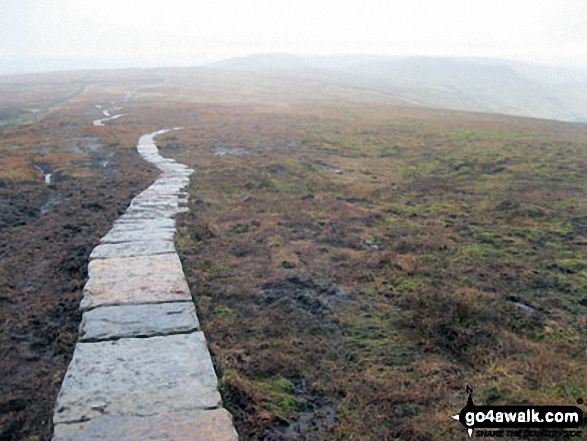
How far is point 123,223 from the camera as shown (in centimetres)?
978

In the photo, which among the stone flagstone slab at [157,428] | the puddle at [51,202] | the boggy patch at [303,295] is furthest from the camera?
the puddle at [51,202]

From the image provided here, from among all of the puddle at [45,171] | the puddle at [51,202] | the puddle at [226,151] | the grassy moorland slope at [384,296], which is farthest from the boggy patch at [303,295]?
the puddle at [226,151]

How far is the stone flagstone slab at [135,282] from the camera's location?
6.24 meters

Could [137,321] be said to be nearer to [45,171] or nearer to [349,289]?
[349,289]

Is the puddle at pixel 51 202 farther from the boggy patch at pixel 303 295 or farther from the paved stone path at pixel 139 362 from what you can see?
the boggy patch at pixel 303 295

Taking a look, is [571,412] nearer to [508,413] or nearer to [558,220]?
[508,413]

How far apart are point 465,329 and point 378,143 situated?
2282 centimetres

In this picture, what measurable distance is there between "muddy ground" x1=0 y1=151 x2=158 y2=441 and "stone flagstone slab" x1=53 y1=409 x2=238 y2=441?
45cm

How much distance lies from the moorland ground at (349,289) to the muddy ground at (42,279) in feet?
0.11

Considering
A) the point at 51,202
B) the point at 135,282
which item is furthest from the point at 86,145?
the point at 135,282

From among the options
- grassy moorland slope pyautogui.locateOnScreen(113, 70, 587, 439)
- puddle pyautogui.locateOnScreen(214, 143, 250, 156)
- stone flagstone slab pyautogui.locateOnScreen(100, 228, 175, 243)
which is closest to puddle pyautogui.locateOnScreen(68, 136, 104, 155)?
puddle pyautogui.locateOnScreen(214, 143, 250, 156)

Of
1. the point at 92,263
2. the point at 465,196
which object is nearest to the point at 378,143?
the point at 465,196

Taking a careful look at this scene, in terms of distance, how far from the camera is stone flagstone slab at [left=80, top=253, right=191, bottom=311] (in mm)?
6238

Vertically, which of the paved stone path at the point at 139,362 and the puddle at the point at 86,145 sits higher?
the paved stone path at the point at 139,362
